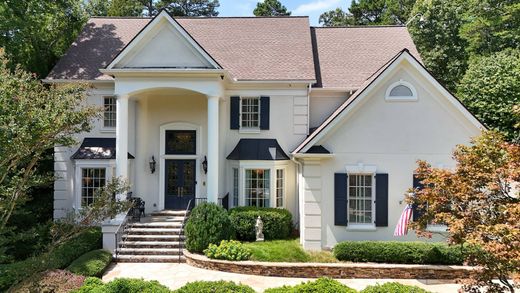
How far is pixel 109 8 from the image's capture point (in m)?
34.4

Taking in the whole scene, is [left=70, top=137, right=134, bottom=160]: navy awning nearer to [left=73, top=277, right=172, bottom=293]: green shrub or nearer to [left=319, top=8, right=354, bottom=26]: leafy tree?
A: [left=73, top=277, right=172, bottom=293]: green shrub

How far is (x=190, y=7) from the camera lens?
149 ft

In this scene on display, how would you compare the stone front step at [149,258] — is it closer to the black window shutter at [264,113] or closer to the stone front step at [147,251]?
the stone front step at [147,251]

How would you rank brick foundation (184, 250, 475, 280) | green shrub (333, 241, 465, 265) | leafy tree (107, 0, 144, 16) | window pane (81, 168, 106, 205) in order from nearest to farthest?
brick foundation (184, 250, 475, 280) → green shrub (333, 241, 465, 265) → window pane (81, 168, 106, 205) → leafy tree (107, 0, 144, 16)

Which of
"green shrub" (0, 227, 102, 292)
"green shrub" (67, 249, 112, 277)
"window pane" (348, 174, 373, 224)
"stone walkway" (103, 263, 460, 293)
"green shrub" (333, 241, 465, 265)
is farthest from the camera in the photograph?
"window pane" (348, 174, 373, 224)

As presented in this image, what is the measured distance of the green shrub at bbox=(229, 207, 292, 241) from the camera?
1484 cm

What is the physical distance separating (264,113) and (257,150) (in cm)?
183

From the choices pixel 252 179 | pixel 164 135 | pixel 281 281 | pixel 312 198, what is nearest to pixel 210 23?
pixel 164 135

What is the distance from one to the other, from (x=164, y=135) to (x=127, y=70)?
4017 millimetres

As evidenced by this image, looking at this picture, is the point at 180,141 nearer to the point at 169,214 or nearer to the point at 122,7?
the point at 169,214

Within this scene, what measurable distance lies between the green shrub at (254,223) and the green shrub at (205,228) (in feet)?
3.28

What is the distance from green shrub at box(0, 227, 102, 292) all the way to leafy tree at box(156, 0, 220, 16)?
35.9 m

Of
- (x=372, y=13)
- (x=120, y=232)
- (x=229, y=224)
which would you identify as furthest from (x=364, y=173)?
(x=372, y=13)

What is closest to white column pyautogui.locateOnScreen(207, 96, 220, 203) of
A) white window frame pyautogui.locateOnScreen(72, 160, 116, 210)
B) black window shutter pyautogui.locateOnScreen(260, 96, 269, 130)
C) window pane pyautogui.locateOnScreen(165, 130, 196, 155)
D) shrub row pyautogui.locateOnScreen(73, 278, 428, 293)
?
black window shutter pyautogui.locateOnScreen(260, 96, 269, 130)
